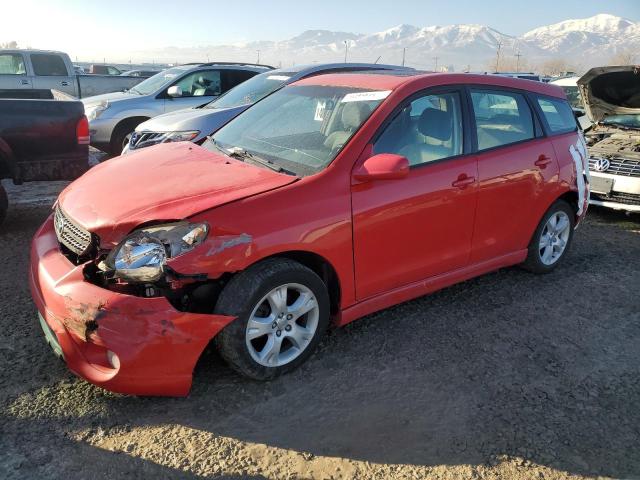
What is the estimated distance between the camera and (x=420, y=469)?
2490 mm

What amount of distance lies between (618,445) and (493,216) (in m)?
1.79

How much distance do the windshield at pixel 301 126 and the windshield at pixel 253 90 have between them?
310cm

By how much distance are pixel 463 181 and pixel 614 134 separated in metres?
5.17

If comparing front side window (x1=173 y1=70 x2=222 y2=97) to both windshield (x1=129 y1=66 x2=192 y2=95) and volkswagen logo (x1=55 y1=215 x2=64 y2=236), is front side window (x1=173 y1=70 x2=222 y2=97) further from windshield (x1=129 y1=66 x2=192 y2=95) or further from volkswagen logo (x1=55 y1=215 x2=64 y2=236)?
volkswagen logo (x1=55 y1=215 x2=64 y2=236)

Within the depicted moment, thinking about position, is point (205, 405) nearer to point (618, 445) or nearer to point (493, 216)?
A: point (618, 445)

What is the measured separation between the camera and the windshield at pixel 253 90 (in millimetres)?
7299

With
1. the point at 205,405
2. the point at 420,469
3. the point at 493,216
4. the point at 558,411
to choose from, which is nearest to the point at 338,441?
the point at 420,469

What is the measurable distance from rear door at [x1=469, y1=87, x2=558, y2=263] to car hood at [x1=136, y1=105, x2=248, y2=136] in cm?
348

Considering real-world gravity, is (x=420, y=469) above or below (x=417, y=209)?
below

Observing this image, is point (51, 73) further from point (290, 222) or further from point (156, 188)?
point (290, 222)

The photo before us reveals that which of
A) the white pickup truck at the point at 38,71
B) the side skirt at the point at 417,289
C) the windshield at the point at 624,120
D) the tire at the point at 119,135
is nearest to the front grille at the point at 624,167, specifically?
the windshield at the point at 624,120

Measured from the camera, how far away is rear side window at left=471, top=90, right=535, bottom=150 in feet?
12.9

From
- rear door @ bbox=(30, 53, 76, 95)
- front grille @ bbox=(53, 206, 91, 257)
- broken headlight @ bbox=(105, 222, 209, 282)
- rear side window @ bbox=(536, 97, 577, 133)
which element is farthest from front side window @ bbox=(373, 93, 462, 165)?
rear door @ bbox=(30, 53, 76, 95)

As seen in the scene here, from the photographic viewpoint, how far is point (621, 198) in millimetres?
6551
